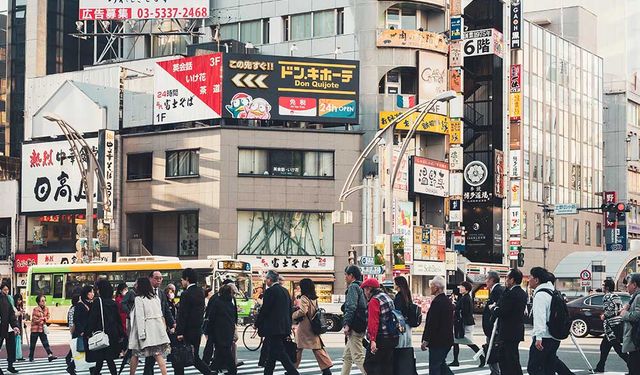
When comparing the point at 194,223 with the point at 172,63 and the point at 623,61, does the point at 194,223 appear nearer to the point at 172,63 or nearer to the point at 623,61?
the point at 172,63

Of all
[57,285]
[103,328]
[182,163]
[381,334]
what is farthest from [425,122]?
[381,334]

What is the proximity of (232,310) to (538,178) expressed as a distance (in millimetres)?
69103

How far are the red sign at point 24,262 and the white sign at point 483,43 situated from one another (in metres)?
31.3

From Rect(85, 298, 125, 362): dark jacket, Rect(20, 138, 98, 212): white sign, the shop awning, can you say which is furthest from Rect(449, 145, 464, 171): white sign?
Rect(85, 298, 125, 362): dark jacket

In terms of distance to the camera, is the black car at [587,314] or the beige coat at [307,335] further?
the black car at [587,314]

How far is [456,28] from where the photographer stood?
69.1 m

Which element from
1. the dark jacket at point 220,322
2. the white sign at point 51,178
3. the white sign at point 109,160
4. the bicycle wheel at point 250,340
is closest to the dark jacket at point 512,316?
the dark jacket at point 220,322

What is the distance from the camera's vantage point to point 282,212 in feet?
211

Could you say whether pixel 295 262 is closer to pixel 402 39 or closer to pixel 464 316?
pixel 402 39

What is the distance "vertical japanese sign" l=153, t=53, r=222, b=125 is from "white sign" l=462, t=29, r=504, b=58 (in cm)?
A: 2014

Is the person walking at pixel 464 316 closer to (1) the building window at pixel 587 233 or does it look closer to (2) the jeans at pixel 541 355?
(2) the jeans at pixel 541 355

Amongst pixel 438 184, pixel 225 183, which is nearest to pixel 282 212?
pixel 225 183

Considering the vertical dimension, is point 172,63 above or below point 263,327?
above

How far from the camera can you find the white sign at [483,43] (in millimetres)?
75438
